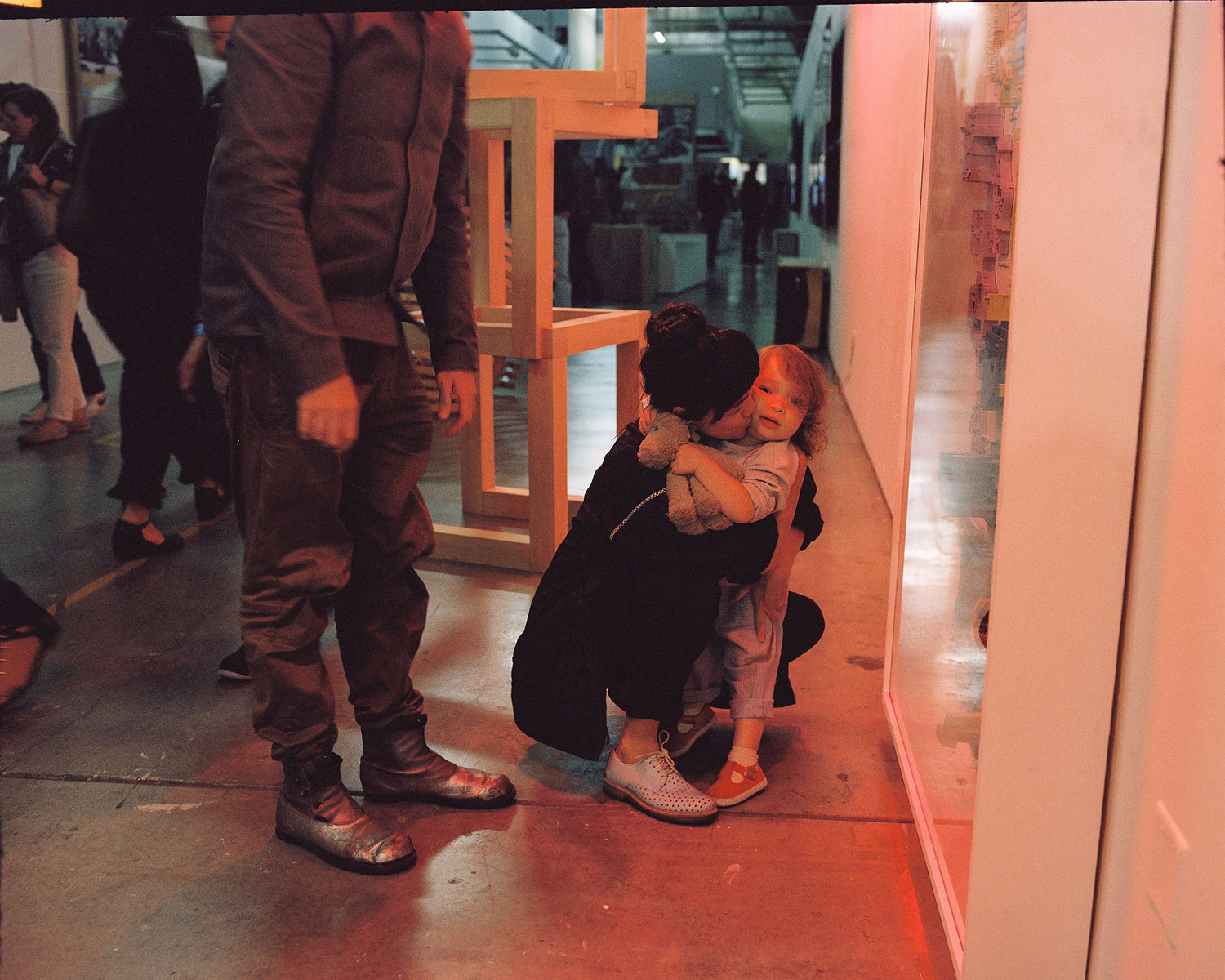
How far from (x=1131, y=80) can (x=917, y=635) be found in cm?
110

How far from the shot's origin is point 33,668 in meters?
1.33

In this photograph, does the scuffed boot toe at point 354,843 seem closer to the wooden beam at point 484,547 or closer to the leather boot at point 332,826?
the leather boot at point 332,826

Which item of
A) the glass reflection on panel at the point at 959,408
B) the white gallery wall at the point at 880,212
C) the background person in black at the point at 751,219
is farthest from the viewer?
the background person in black at the point at 751,219

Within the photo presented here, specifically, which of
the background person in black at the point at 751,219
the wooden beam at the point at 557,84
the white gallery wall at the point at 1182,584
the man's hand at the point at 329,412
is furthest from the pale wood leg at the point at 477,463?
the background person in black at the point at 751,219

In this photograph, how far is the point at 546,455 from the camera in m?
2.97

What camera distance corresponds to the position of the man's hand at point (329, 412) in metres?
1.32

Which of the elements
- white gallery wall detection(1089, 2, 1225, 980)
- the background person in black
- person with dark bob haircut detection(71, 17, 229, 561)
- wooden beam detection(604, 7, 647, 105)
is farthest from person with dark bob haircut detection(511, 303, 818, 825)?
the background person in black

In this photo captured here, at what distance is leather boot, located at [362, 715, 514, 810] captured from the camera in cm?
185

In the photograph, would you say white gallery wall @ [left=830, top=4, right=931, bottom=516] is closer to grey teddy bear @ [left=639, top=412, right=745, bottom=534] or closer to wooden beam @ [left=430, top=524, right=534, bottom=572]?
grey teddy bear @ [left=639, top=412, right=745, bottom=534]

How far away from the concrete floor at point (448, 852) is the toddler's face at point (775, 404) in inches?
26.0

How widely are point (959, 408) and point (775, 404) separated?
29 centimetres

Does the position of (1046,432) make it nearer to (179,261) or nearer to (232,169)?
(232,169)

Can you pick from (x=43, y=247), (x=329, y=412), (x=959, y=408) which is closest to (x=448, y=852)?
(x=329, y=412)

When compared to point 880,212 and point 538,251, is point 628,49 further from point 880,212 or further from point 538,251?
point 880,212
